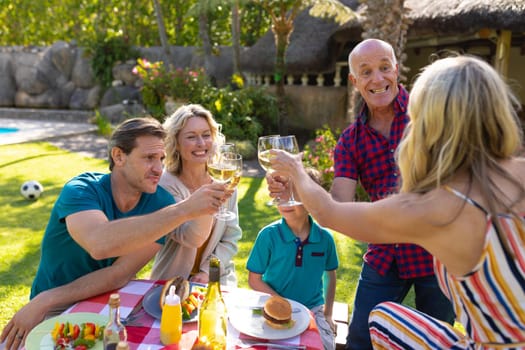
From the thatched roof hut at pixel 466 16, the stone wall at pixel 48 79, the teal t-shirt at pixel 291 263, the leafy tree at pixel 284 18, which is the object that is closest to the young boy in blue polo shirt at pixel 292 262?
the teal t-shirt at pixel 291 263

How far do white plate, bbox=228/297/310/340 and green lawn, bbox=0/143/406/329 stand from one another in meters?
2.27

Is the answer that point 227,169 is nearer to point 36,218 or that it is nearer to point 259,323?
point 259,323

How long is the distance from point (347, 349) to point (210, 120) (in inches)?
68.7

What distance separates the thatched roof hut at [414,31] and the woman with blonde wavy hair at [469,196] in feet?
26.6

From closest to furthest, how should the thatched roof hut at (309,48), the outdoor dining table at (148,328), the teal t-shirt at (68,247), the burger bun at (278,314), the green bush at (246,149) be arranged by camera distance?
the outdoor dining table at (148,328), the burger bun at (278,314), the teal t-shirt at (68,247), the green bush at (246,149), the thatched roof hut at (309,48)

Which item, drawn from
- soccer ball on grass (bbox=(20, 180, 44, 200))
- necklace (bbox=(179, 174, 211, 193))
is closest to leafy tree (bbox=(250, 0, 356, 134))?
soccer ball on grass (bbox=(20, 180, 44, 200))

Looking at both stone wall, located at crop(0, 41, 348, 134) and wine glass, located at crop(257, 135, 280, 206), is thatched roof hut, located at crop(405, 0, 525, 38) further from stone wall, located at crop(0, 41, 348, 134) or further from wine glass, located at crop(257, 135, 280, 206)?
wine glass, located at crop(257, 135, 280, 206)

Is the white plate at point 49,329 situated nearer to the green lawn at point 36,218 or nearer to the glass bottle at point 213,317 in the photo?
the glass bottle at point 213,317

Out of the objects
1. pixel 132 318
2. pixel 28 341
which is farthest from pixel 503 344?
pixel 28 341

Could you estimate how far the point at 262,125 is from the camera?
38.3 feet

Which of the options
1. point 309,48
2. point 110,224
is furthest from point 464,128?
point 309,48

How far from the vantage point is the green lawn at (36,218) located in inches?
165

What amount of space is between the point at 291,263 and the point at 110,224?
3.85 feet

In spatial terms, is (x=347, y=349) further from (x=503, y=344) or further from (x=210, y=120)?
(x=210, y=120)
